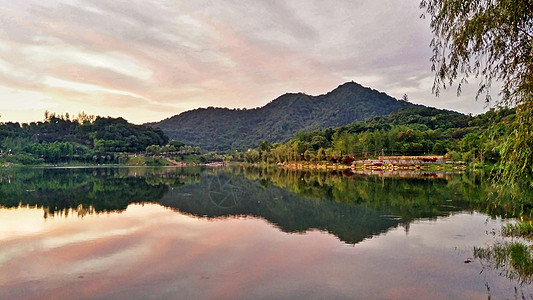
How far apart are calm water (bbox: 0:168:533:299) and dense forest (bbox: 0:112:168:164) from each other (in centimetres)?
13708

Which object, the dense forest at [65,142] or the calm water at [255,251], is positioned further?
the dense forest at [65,142]

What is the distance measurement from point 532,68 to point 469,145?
80.3m

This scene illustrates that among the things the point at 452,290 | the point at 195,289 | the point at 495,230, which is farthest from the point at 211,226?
the point at 495,230

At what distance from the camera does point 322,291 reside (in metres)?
9.77

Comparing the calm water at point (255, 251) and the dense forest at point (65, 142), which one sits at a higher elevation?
the dense forest at point (65, 142)

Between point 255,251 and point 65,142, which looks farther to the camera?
point 65,142

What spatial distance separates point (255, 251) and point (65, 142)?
172 m

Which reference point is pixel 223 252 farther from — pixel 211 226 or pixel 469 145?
pixel 469 145

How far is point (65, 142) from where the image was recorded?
521ft

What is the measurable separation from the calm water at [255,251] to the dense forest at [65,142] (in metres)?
137

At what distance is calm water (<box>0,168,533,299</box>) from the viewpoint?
9.90 m

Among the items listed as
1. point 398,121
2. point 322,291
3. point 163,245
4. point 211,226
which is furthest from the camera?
point 398,121

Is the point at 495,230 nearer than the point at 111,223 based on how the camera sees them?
Yes

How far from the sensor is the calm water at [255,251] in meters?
9.90
